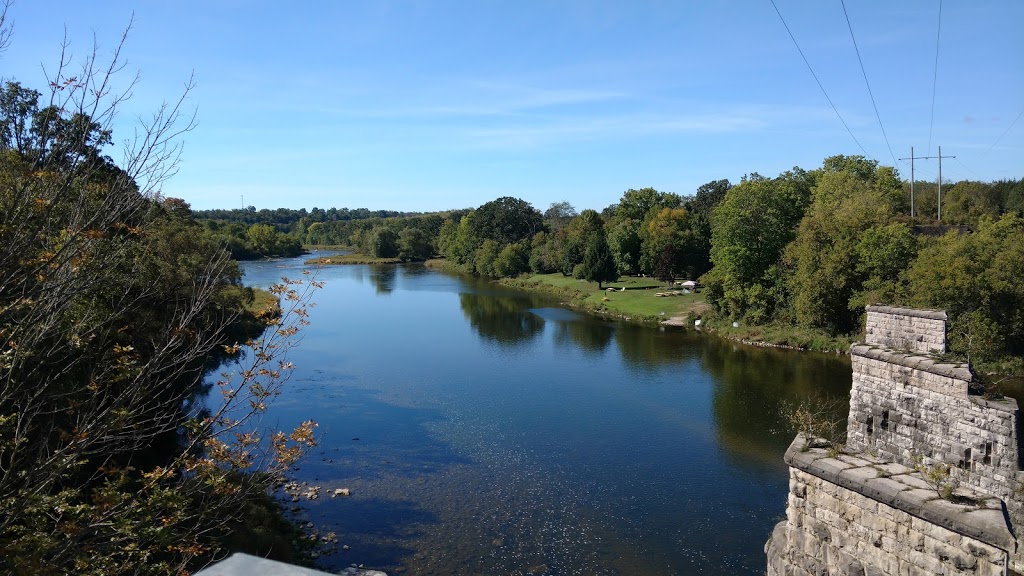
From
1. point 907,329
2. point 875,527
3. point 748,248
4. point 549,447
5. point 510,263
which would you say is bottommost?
point 549,447

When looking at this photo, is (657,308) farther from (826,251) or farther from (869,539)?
(869,539)

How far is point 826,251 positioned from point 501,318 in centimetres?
1939

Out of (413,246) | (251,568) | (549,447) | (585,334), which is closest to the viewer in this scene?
(251,568)

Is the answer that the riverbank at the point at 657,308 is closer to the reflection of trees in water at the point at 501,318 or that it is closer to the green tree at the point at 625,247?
the green tree at the point at 625,247

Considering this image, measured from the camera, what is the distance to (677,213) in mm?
51156

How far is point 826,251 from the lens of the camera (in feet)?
95.6

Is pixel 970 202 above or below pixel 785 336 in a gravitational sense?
above

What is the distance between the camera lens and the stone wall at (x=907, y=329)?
1002 centimetres

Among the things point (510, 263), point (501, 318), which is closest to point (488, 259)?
point (510, 263)

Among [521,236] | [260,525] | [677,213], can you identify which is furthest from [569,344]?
[521,236]

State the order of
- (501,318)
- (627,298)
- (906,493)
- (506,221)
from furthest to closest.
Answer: (506,221)
(627,298)
(501,318)
(906,493)

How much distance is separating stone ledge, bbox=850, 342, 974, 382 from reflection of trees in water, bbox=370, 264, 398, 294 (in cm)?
4579

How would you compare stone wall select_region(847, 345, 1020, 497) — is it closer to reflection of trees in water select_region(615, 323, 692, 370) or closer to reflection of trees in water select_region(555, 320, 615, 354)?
reflection of trees in water select_region(615, 323, 692, 370)

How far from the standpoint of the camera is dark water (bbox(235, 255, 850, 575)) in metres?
12.2
